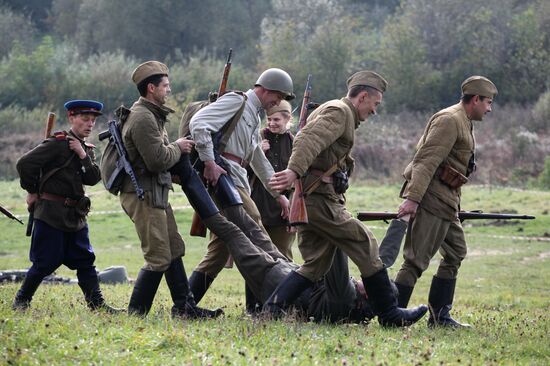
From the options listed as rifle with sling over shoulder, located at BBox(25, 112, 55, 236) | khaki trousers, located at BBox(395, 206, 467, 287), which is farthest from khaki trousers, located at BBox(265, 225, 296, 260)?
rifle with sling over shoulder, located at BBox(25, 112, 55, 236)

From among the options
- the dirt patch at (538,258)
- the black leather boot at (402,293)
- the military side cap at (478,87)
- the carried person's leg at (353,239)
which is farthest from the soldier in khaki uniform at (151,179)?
the dirt patch at (538,258)

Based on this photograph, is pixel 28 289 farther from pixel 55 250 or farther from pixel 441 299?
pixel 441 299

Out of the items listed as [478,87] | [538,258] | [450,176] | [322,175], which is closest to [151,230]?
[322,175]

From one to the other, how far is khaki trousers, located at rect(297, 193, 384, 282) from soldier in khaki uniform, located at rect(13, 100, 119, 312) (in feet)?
6.12

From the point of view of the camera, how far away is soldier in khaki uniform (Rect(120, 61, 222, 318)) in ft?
29.1

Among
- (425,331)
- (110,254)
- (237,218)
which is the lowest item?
(110,254)

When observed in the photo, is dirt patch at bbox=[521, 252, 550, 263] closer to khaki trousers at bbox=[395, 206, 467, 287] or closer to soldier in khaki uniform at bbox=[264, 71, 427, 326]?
khaki trousers at bbox=[395, 206, 467, 287]

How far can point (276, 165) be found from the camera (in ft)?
36.8

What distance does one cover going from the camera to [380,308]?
29.7ft

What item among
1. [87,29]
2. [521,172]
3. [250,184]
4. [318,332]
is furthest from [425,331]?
[87,29]

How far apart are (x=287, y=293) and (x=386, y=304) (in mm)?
831

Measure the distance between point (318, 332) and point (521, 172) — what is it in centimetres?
3000

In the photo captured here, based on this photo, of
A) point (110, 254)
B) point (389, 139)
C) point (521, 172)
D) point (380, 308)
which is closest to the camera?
point (380, 308)

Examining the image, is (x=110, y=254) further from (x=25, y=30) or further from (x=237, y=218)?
(x=25, y=30)
